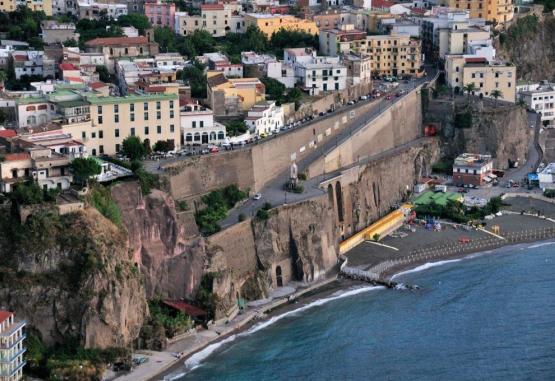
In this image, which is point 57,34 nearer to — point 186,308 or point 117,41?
point 117,41

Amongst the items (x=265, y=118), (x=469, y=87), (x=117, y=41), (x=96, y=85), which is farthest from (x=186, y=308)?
(x=469, y=87)

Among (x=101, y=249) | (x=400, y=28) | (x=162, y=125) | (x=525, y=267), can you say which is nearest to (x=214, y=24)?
(x=400, y=28)

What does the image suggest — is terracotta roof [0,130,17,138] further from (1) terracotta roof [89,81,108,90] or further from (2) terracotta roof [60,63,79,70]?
(2) terracotta roof [60,63,79,70]

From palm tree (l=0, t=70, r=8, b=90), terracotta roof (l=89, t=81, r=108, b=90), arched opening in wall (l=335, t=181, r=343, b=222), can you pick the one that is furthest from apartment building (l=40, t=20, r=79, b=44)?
arched opening in wall (l=335, t=181, r=343, b=222)

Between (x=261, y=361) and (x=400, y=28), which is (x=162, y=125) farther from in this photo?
(x=400, y=28)

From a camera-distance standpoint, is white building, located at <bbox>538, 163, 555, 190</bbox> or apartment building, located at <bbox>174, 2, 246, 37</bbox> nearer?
white building, located at <bbox>538, 163, 555, 190</bbox>

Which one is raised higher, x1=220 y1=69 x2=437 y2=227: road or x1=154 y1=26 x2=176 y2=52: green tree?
x1=154 y1=26 x2=176 y2=52: green tree

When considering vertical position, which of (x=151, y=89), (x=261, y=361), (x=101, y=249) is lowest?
(x=261, y=361)
